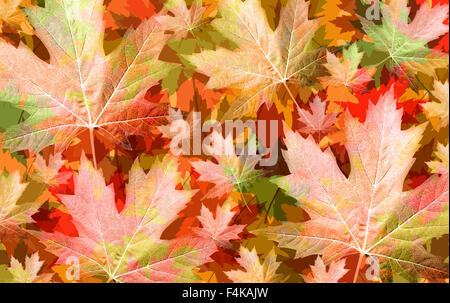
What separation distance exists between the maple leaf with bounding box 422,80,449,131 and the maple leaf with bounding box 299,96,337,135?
184 millimetres

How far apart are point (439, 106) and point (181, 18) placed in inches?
19.3

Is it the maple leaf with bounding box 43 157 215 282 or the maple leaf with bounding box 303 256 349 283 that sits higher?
the maple leaf with bounding box 43 157 215 282

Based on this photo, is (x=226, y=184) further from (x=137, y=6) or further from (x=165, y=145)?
(x=137, y=6)

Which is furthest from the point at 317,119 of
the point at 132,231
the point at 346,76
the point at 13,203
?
the point at 13,203

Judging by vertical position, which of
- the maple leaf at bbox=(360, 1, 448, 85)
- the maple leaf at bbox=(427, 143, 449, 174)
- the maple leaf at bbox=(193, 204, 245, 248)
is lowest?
the maple leaf at bbox=(193, 204, 245, 248)

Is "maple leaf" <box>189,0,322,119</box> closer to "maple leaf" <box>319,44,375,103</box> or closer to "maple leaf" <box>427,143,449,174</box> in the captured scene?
"maple leaf" <box>319,44,375,103</box>

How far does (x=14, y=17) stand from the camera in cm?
63

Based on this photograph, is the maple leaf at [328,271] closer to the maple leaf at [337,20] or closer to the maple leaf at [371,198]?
the maple leaf at [371,198]

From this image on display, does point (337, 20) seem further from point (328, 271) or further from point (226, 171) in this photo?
point (328, 271)

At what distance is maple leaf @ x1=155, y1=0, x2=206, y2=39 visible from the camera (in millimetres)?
616

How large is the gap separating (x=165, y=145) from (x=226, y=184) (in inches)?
4.8

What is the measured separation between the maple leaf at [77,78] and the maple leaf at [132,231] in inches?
3.3

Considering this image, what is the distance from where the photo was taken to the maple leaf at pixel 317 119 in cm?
63

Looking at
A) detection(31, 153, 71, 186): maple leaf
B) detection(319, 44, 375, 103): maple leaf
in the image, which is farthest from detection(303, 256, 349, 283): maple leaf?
detection(31, 153, 71, 186): maple leaf
